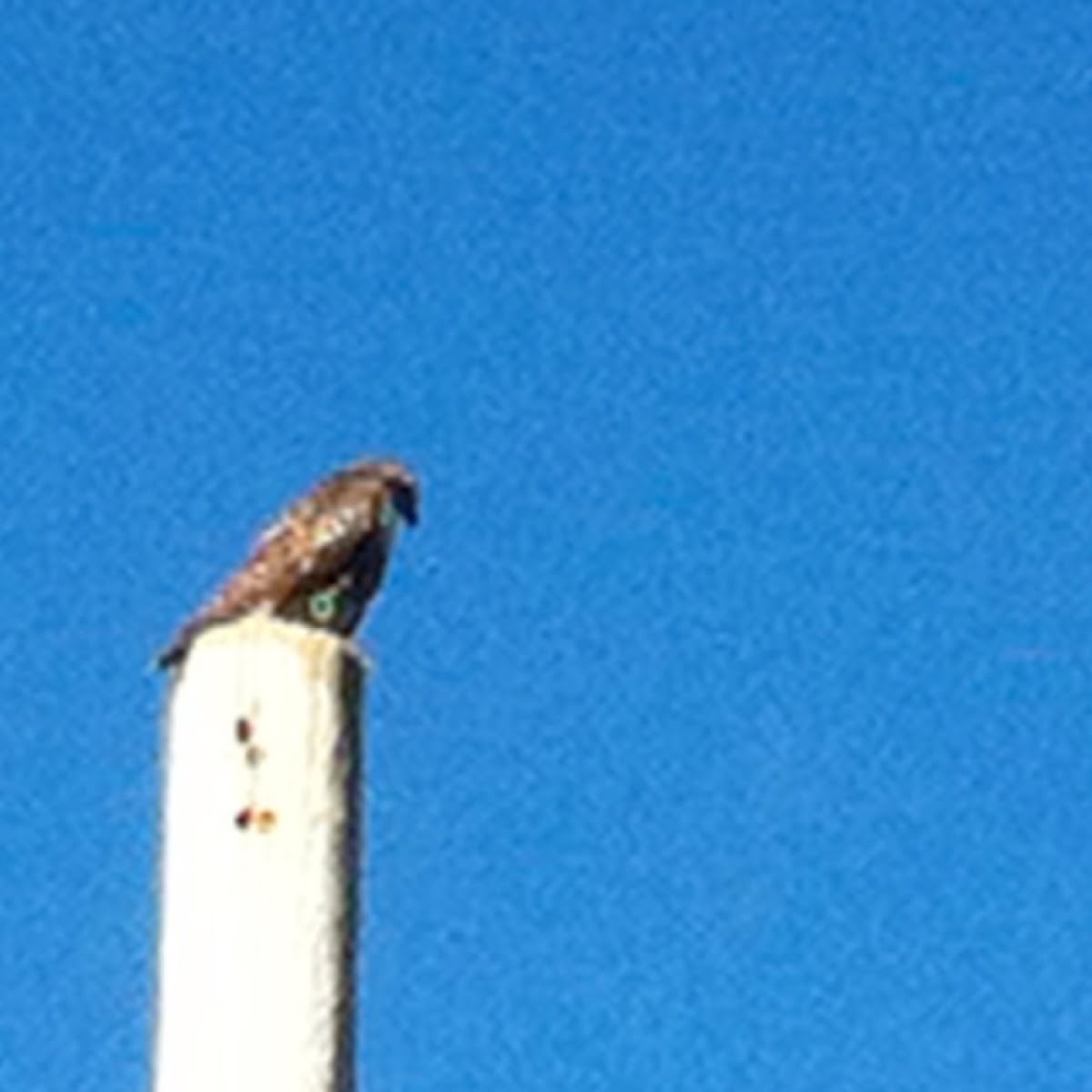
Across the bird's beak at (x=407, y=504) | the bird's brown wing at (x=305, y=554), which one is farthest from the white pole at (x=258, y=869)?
the bird's beak at (x=407, y=504)

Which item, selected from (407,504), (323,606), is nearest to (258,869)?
(323,606)

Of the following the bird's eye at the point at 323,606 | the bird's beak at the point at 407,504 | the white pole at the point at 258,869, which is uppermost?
the bird's beak at the point at 407,504

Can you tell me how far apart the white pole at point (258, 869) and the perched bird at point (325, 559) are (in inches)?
7.3

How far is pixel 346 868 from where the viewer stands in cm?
577

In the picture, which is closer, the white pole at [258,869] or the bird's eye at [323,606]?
the white pole at [258,869]

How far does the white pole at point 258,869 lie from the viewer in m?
5.57

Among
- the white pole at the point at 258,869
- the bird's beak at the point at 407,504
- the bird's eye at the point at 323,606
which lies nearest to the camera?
the white pole at the point at 258,869

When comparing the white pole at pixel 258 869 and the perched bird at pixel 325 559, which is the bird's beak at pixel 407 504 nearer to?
the perched bird at pixel 325 559

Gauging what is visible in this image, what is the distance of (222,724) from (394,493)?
4.33 feet

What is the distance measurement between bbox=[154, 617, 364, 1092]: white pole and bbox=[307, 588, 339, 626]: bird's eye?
12.4 inches

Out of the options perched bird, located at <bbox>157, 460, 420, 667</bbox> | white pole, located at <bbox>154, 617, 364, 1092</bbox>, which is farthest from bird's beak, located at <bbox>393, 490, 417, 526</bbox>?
white pole, located at <bbox>154, 617, 364, 1092</bbox>

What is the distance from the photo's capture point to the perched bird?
20.5ft

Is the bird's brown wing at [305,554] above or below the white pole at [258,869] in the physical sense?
above

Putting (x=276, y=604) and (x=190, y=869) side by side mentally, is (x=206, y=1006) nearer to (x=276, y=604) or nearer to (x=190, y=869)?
(x=190, y=869)
